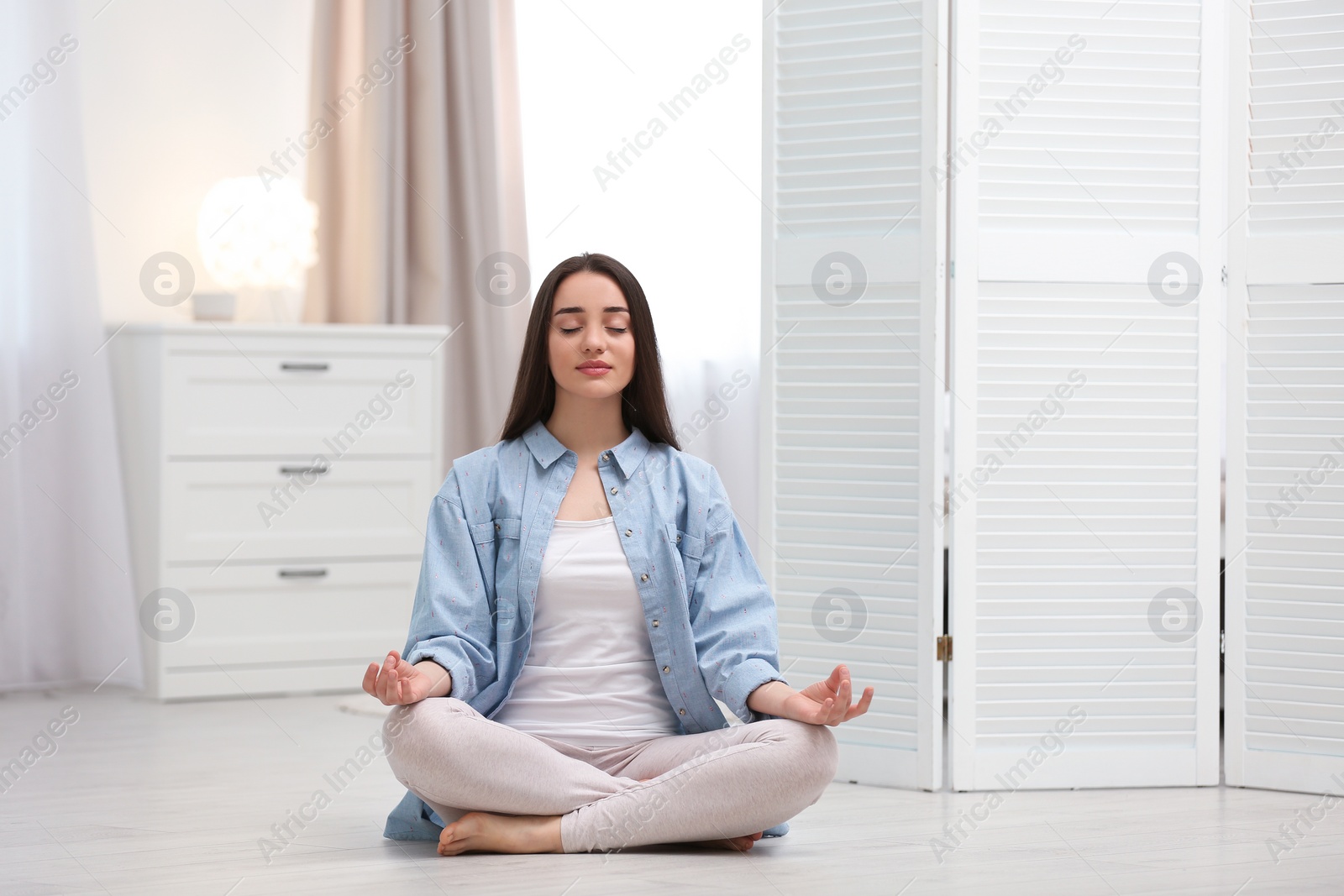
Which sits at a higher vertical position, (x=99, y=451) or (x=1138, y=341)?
(x=1138, y=341)

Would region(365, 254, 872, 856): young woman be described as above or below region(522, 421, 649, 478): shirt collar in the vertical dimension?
below

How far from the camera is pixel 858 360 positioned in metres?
2.46

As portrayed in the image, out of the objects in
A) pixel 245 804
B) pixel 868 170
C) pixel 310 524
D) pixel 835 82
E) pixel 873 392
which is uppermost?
pixel 835 82

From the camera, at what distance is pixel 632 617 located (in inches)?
77.7

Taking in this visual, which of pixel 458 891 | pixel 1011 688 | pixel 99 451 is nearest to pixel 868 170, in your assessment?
pixel 1011 688

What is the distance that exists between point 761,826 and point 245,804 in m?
0.87

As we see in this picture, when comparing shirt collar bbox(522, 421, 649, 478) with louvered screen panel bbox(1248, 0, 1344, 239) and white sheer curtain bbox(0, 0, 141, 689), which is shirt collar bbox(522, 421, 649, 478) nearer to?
louvered screen panel bbox(1248, 0, 1344, 239)

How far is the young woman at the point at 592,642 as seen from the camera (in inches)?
71.4

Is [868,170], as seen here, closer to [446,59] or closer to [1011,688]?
[1011,688]

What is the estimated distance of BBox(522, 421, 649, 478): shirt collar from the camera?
203cm

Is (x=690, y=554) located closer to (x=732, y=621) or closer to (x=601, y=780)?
(x=732, y=621)

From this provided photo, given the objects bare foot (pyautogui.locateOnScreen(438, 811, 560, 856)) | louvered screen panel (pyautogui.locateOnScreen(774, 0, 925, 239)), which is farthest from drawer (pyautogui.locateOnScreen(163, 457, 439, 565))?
bare foot (pyautogui.locateOnScreen(438, 811, 560, 856))

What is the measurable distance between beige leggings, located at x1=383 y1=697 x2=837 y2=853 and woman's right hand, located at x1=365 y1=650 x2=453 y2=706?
2cm

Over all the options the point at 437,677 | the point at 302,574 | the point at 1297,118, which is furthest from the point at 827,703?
the point at 302,574
